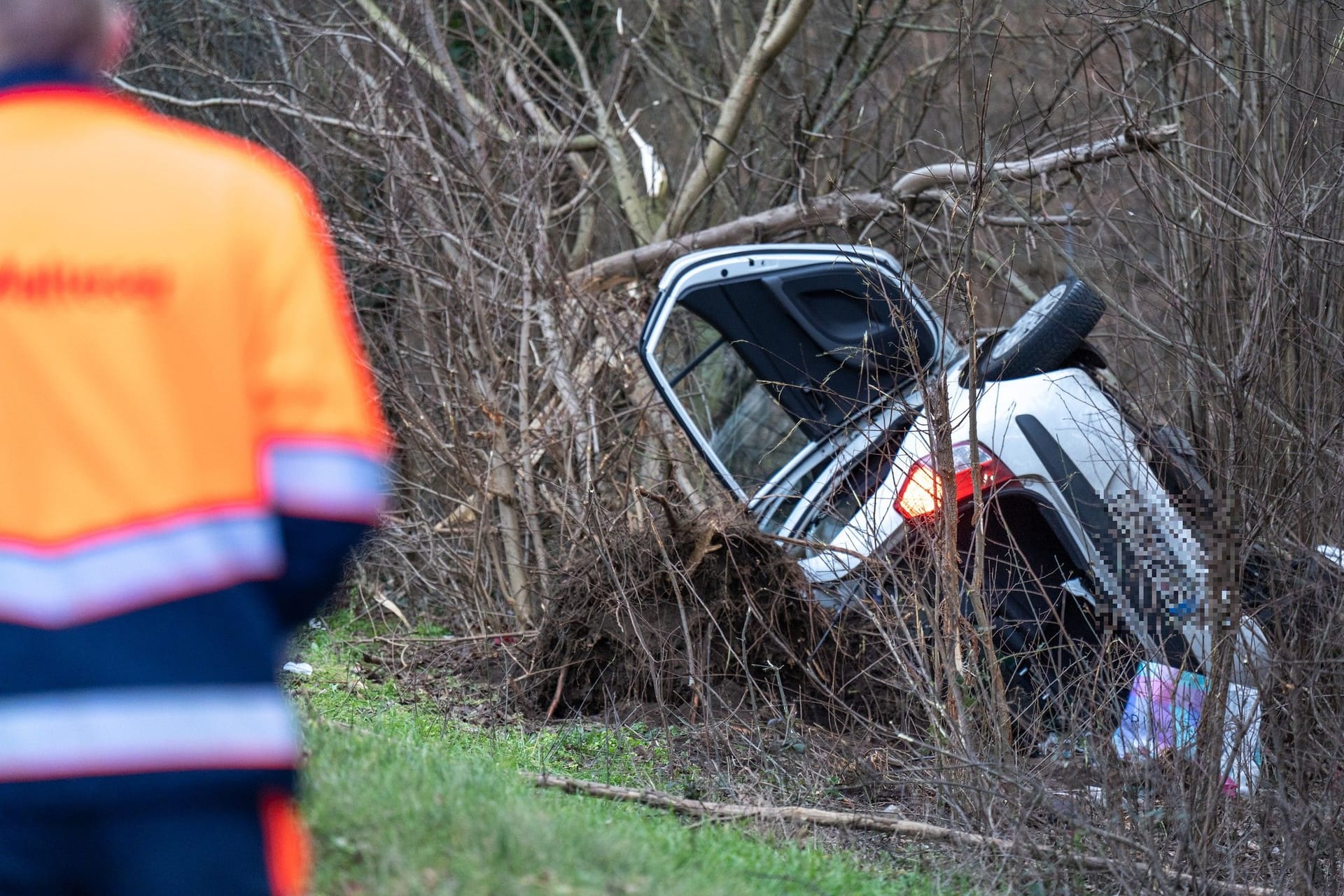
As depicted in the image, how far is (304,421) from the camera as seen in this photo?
5.93ft

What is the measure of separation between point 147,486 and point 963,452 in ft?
16.5

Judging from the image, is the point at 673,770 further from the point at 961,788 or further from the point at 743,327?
the point at 743,327

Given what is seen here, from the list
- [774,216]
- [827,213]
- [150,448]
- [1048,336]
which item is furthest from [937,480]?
[774,216]

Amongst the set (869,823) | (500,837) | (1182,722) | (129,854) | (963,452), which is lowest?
(869,823)

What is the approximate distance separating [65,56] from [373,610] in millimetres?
8367

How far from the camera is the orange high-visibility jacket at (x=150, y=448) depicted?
1.73 m

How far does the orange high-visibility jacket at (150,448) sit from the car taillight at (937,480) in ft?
13.8

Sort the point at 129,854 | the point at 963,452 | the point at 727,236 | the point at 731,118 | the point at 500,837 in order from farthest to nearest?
the point at 731,118, the point at 727,236, the point at 963,452, the point at 500,837, the point at 129,854

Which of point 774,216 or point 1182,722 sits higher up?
point 774,216

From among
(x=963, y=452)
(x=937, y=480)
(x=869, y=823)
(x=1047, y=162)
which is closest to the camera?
(x=869, y=823)

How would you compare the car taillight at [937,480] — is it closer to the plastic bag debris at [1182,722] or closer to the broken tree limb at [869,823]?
the plastic bag debris at [1182,722]

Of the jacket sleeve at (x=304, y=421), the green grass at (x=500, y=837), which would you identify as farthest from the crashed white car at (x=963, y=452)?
the jacket sleeve at (x=304, y=421)

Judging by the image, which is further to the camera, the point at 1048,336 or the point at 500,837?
the point at 1048,336

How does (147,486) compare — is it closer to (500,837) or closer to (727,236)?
(500,837)
